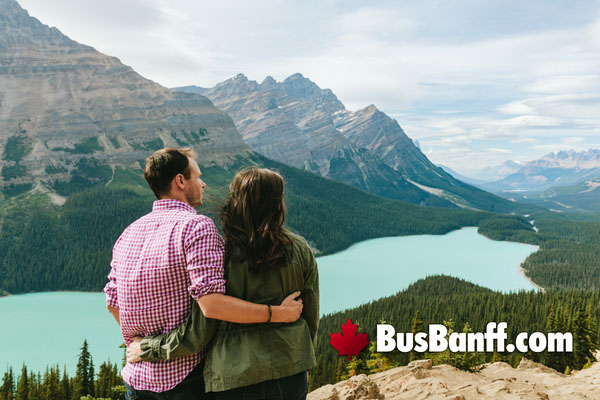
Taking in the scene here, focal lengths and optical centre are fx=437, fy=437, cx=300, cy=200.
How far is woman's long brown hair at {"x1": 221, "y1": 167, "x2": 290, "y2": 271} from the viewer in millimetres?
4168

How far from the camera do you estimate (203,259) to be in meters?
3.94

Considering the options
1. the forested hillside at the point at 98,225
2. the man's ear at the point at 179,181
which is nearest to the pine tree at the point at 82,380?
the forested hillside at the point at 98,225

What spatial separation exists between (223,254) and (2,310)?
312ft

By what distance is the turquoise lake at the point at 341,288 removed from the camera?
2397 inches

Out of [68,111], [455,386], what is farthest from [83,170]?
[455,386]

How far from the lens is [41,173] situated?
136000mm

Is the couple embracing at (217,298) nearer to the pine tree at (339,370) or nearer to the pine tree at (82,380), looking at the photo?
the pine tree at (339,370)

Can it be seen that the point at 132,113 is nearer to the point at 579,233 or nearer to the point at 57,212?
the point at 57,212

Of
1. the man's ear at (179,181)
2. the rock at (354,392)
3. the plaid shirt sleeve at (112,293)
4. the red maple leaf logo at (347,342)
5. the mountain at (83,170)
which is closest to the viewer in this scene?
the man's ear at (179,181)

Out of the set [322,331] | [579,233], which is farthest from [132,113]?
[579,233]

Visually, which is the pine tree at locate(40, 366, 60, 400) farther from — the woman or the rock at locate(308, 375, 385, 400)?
the woman

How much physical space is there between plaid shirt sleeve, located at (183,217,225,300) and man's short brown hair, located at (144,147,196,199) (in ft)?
2.49

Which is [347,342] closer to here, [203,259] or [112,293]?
[112,293]

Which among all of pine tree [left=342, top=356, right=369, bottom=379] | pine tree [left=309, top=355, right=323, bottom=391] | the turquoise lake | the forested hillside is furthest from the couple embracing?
the turquoise lake
